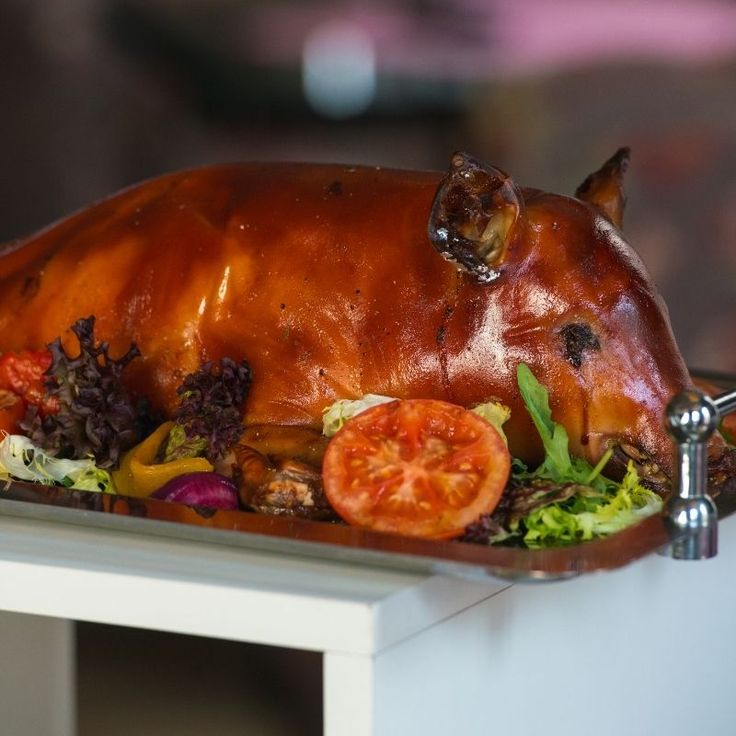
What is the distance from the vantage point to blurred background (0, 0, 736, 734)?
14.6 ft

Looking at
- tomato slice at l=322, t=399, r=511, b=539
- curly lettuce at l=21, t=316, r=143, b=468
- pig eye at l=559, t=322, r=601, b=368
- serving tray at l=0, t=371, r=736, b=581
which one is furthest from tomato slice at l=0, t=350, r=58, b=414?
pig eye at l=559, t=322, r=601, b=368

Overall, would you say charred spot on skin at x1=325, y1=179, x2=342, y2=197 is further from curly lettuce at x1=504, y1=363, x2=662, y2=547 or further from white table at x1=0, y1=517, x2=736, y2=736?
white table at x1=0, y1=517, x2=736, y2=736

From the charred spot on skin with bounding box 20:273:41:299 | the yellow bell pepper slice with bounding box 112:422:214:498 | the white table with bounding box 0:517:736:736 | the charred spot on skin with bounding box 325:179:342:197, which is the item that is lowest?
the white table with bounding box 0:517:736:736

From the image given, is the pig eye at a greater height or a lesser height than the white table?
greater

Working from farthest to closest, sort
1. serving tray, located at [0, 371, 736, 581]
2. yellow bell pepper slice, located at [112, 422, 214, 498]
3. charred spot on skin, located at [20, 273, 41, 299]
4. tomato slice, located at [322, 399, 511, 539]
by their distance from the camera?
charred spot on skin, located at [20, 273, 41, 299], yellow bell pepper slice, located at [112, 422, 214, 498], tomato slice, located at [322, 399, 511, 539], serving tray, located at [0, 371, 736, 581]

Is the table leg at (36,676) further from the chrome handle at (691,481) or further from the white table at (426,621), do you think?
the chrome handle at (691,481)

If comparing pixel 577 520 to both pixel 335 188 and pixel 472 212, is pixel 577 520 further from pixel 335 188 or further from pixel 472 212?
pixel 335 188

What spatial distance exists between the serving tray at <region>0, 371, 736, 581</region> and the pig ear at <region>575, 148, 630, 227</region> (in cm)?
50

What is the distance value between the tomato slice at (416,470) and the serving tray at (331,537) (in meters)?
0.05

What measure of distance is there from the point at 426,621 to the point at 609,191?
83 cm

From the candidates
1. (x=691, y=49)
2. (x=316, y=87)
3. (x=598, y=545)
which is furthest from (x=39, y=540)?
(x=316, y=87)

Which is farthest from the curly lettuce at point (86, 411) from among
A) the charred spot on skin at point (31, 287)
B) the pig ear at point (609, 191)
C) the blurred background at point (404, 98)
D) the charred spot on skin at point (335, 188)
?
the blurred background at point (404, 98)

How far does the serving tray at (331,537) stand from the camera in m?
1.22

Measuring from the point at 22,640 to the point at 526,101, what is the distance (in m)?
3.34
